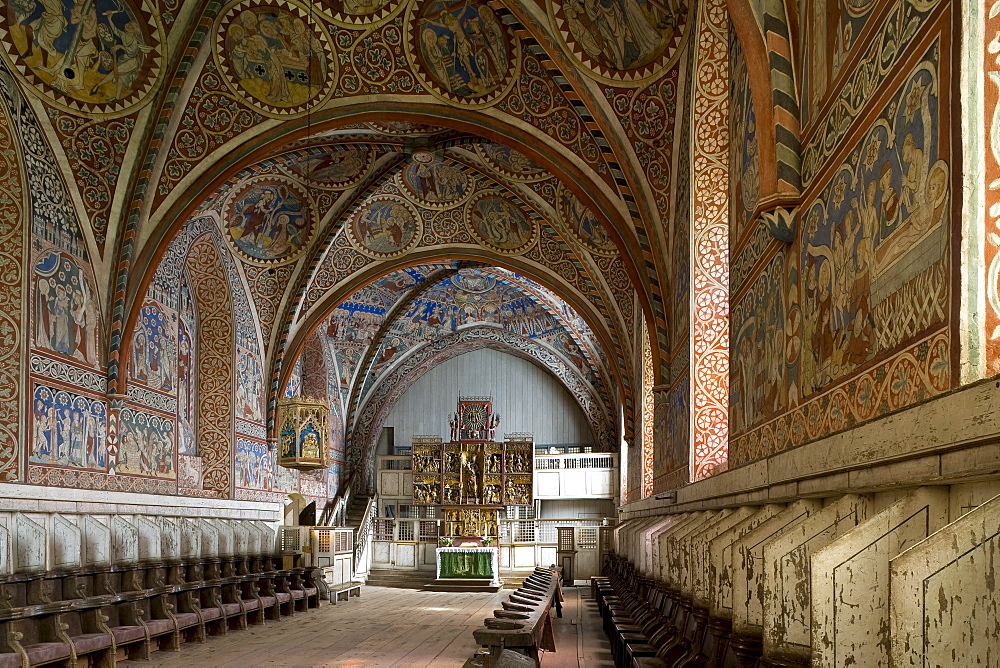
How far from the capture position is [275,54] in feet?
40.6

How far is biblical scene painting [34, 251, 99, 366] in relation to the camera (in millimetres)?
11578

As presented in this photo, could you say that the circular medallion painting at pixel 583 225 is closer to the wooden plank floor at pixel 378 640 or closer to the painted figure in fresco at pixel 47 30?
the wooden plank floor at pixel 378 640

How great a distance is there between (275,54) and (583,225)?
6079 mm

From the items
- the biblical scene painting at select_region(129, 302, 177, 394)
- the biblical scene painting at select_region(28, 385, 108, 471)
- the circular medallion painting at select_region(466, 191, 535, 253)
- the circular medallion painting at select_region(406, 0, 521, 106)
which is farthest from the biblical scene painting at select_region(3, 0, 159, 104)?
the circular medallion painting at select_region(466, 191, 535, 253)

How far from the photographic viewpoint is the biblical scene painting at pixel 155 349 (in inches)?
584

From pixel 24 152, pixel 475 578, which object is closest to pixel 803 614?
pixel 24 152

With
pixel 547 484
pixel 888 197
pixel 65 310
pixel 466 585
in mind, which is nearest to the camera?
pixel 888 197

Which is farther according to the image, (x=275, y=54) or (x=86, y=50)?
(x=275, y=54)

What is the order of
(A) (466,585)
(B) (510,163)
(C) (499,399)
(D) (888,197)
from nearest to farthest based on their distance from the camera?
1. (D) (888,197)
2. (B) (510,163)
3. (A) (466,585)
4. (C) (499,399)

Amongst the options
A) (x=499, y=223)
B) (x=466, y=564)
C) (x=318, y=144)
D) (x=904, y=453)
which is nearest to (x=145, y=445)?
(x=318, y=144)

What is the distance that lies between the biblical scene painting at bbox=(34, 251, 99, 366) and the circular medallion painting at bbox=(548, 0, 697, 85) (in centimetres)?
707

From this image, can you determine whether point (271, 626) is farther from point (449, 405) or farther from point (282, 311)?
point (449, 405)

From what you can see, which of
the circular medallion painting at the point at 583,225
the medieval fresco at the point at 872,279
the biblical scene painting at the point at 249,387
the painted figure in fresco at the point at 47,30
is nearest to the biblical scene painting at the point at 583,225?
the circular medallion painting at the point at 583,225

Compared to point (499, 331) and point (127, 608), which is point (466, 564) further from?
point (127, 608)
